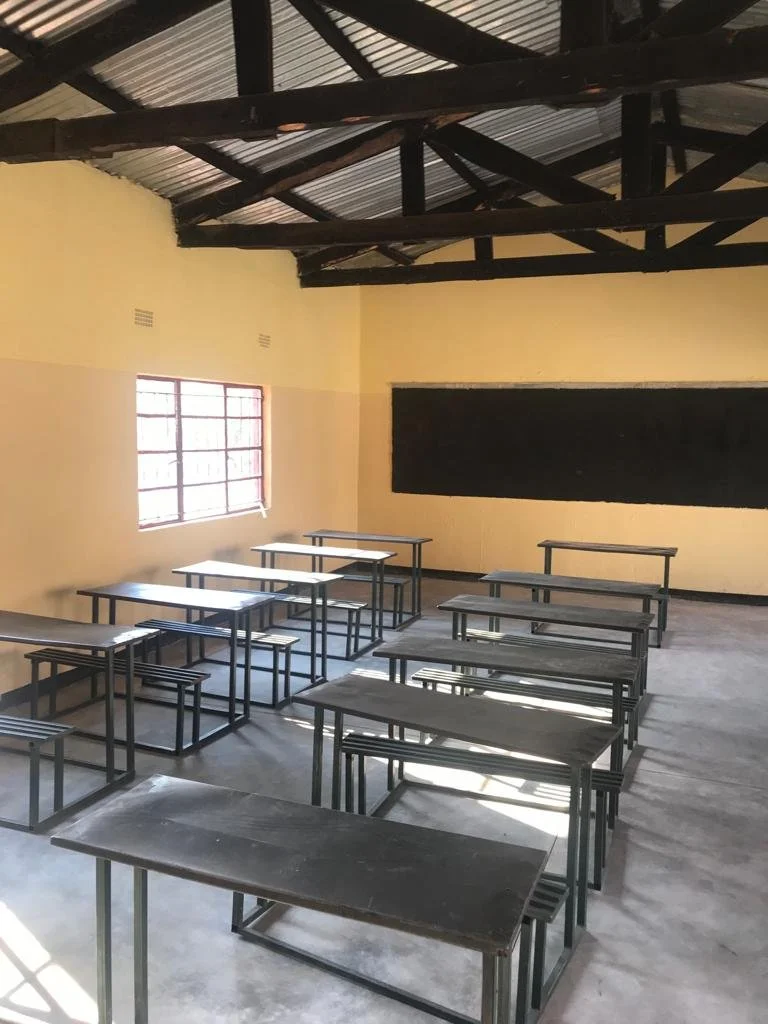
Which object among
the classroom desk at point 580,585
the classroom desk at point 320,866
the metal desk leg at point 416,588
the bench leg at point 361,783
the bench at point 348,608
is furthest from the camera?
the metal desk leg at point 416,588

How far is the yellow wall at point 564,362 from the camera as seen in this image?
728 centimetres

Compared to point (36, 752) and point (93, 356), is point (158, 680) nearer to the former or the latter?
point (36, 752)

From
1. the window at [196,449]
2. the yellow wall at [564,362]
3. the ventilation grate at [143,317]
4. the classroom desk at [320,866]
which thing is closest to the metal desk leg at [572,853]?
the classroom desk at [320,866]

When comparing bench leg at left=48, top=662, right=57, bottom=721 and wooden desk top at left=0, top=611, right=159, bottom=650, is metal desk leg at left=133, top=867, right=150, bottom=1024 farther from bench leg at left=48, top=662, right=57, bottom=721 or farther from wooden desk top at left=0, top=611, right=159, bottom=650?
bench leg at left=48, top=662, right=57, bottom=721

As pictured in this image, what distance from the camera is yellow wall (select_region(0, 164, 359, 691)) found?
14.1 feet

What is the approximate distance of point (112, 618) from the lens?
185 inches

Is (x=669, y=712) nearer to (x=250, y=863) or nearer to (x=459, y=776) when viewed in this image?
(x=459, y=776)

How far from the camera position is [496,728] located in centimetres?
270

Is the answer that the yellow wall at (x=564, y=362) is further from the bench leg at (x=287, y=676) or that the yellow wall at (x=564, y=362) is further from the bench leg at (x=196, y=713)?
the bench leg at (x=196, y=713)

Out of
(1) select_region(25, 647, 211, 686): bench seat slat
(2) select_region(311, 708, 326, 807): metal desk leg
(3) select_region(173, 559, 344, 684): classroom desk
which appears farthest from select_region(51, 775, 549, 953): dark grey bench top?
(3) select_region(173, 559, 344, 684): classroom desk

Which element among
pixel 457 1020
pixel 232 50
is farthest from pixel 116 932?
pixel 232 50

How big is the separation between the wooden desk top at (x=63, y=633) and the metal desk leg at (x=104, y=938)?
61.2 inches

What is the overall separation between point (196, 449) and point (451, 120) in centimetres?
282

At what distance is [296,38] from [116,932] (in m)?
3.88
